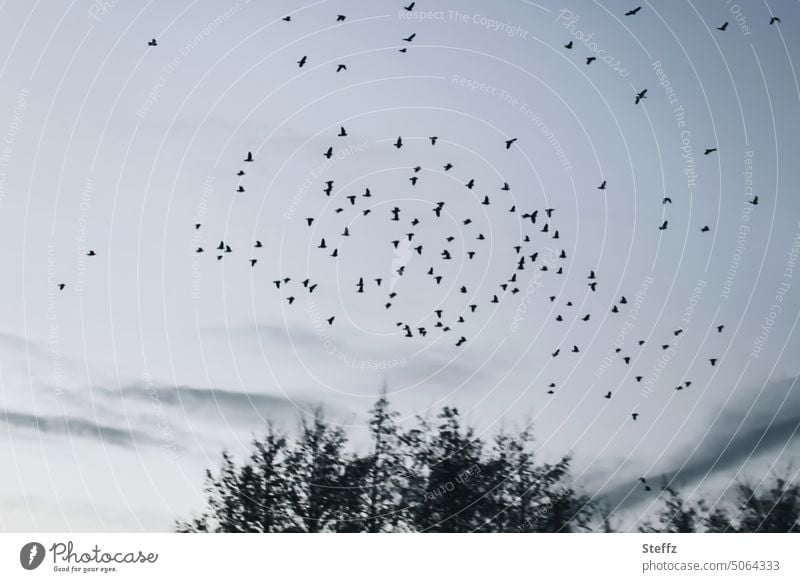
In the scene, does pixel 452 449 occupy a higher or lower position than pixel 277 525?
higher

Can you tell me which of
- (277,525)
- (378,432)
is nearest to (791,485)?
(378,432)

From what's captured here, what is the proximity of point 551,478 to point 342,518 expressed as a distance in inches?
515

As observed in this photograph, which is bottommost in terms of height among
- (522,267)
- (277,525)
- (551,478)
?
(277,525)

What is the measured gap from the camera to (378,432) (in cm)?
6538
